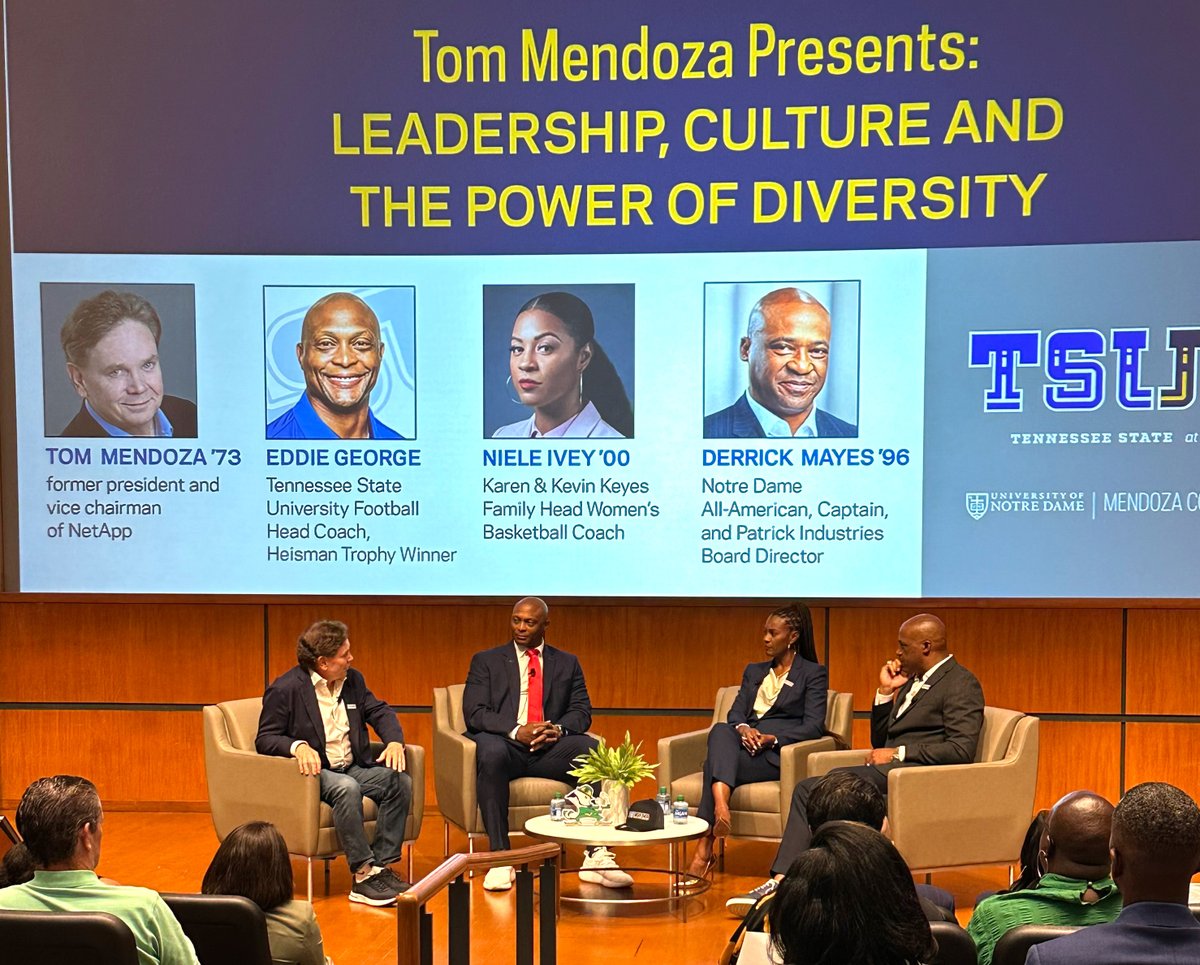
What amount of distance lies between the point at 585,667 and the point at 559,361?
154 centimetres

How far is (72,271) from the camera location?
6723 mm

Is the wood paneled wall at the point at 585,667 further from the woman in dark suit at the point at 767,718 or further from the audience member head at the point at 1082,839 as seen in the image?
the audience member head at the point at 1082,839

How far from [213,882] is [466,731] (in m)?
2.95

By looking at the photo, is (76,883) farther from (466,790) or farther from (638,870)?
(638,870)

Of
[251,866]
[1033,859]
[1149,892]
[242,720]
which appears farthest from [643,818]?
[1149,892]

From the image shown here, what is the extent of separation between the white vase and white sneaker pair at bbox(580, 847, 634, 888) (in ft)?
1.22

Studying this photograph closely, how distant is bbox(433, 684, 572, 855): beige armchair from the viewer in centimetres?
581

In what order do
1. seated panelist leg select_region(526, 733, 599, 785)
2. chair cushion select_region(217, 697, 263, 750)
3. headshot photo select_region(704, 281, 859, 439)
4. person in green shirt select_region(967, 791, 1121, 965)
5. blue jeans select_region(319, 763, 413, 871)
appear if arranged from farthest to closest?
headshot photo select_region(704, 281, 859, 439), seated panelist leg select_region(526, 733, 599, 785), chair cushion select_region(217, 697, 263, 750), blue jeans select_region(319, 763, 413, 871), person in green shirt select_region(967, 791, 1121, 965)

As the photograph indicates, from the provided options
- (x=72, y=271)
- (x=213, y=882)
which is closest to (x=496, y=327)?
(x=72, y=271)

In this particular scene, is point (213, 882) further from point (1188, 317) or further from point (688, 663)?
point (1188, 317)

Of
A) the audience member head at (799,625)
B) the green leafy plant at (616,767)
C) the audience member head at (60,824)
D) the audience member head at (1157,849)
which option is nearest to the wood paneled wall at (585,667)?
the audience member head at (799,625)

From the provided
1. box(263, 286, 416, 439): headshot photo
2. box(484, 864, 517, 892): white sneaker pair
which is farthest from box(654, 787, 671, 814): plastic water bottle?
box(263, 286, 416, 439): headshot photo

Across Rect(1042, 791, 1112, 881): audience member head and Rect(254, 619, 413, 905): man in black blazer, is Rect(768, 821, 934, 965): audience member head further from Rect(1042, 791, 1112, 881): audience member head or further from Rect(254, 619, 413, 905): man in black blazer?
Rect(254, 619, 413, 905): man in black blazer

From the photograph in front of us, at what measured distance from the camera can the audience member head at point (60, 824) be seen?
274cm
